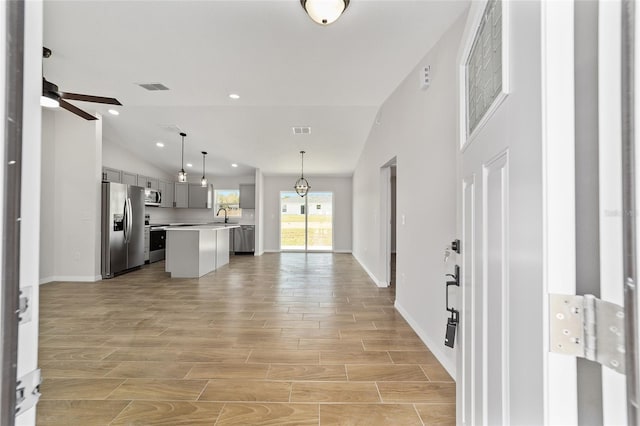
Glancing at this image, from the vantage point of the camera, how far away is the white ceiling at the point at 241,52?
225 cm

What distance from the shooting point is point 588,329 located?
48 centimetres

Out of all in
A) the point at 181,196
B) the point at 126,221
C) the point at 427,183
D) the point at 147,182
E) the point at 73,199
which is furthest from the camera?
the point at 181,196

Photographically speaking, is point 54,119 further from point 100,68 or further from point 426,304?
point 426,304

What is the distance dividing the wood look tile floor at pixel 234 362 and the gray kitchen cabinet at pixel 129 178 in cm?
297

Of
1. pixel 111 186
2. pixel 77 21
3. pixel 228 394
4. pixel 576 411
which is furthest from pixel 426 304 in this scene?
pixel 111 186

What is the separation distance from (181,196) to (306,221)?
13.2 feet

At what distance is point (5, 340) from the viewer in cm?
43

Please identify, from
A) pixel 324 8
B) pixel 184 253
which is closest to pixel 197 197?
pixel 184 253

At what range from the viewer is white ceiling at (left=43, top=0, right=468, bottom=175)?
2.25 m

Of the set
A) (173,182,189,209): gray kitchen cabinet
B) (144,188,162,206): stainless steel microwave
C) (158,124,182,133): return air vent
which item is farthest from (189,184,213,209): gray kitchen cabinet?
(158,124,182,133): return air vent

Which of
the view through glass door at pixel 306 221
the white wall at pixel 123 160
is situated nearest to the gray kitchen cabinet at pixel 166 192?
the white wall at pixel 123 160

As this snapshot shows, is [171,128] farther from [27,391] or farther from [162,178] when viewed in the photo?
[27,391]

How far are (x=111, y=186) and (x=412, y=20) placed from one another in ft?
18.3

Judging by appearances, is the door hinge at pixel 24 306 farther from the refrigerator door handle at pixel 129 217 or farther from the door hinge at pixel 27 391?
the refrigerator door handle at pixel 129 217
